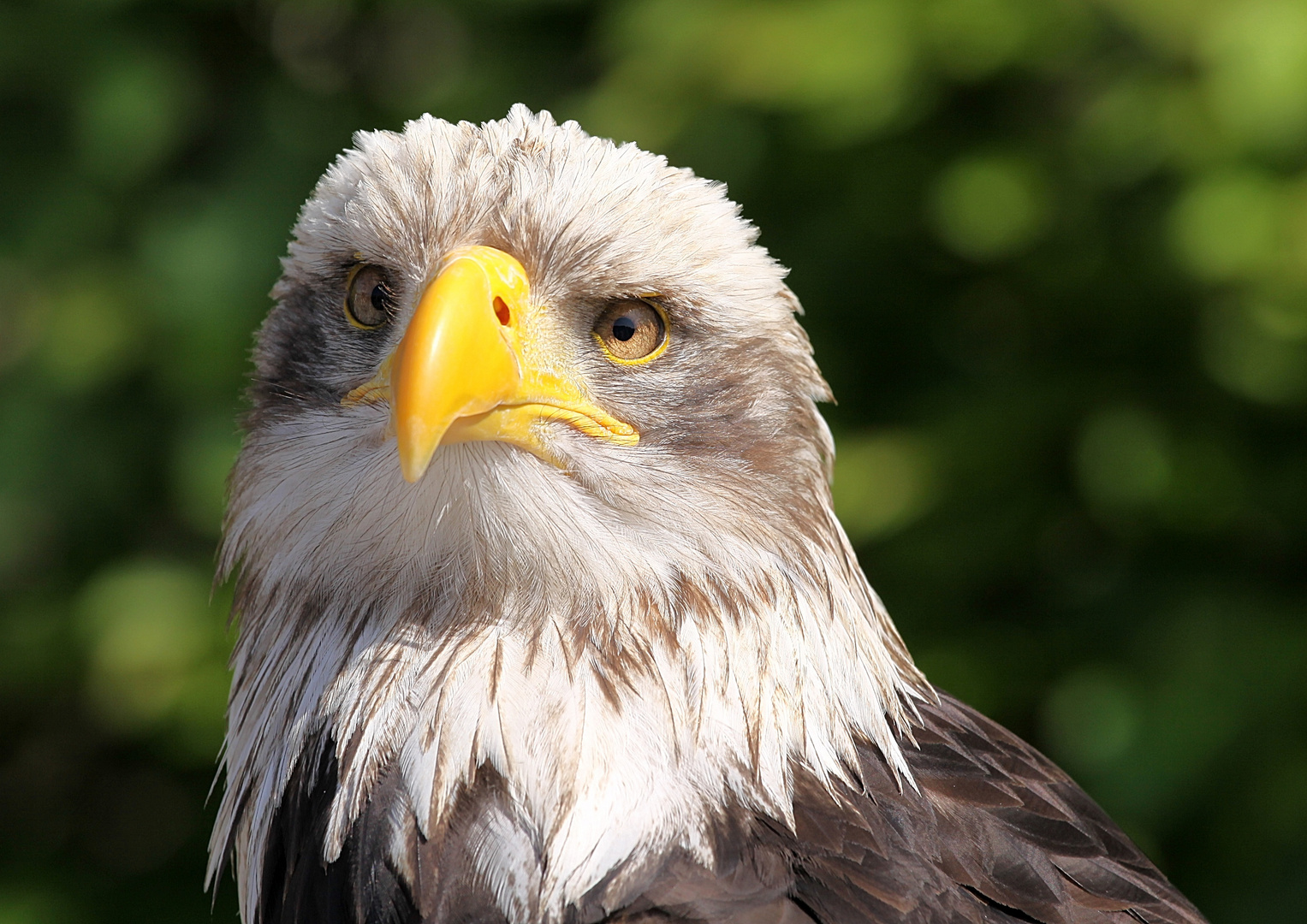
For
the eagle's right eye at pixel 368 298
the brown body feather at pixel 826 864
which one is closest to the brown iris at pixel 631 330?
the eagle's right eye at pixel 368 298

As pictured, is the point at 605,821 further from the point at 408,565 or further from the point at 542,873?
the point at 408,565

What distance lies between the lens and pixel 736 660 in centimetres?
163

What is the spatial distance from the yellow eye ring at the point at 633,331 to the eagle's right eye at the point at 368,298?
0.28 m

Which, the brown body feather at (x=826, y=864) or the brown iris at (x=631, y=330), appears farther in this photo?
the brown iris at (x=631, y=330)

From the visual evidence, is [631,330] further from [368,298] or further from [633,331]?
[368,298]

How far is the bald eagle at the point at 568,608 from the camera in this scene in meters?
1.46

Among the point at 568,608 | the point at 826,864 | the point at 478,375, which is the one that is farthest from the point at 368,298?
the point at 826,864

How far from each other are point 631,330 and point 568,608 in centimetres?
37

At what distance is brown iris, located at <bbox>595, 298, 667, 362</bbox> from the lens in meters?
1.69

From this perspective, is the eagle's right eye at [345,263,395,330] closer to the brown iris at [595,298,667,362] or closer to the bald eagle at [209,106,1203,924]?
the bald eagle at [209,106,1203,924]

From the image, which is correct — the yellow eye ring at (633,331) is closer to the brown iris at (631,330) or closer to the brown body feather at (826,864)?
the brown iris at (631,330)

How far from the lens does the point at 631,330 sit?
1695mm

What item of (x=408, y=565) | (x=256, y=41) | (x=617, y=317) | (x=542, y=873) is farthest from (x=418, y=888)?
(x=256, y=41)

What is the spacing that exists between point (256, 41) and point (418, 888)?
237 cm
